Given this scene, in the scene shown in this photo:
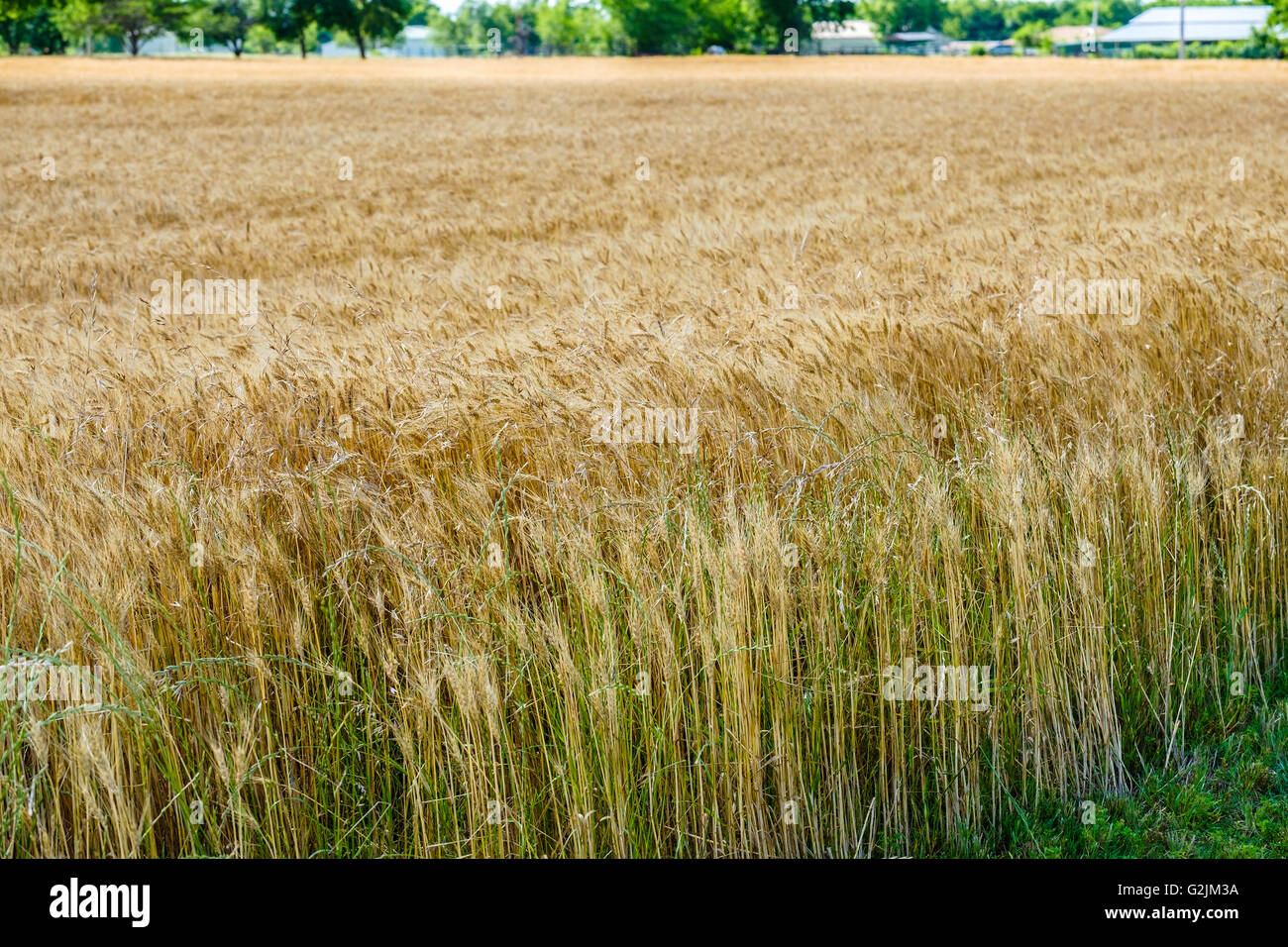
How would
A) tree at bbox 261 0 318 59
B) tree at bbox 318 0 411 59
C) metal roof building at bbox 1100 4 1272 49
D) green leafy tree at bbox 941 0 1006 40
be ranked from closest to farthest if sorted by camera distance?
tree at bbox 261 0 318 59
tree at bbox 318 0 411 59
metal roof building at bbox 1100 4 1272 49
green leafy tree at bbox 941 0 1006 40

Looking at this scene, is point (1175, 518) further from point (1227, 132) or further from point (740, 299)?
point (1227, 132)

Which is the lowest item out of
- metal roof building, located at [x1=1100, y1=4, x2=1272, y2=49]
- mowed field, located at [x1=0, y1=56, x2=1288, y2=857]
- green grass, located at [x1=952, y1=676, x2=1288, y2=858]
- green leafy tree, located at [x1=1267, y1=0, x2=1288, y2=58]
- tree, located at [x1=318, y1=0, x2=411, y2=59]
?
green grass, located at [x1=952, y1=676, x2=1288, y2=858]

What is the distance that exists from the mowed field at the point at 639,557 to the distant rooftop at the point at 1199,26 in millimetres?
120989

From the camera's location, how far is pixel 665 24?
88.6 m

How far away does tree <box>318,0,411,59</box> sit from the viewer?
79.1 m

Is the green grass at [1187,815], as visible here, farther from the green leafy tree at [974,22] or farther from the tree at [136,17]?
the green leafy tree at [974,22]

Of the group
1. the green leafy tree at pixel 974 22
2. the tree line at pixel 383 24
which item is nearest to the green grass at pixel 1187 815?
the tree line at pixel 383 24

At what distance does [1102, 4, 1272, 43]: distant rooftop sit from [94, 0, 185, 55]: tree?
8526 centimetres

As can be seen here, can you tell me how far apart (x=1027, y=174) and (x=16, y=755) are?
14236 millimetres

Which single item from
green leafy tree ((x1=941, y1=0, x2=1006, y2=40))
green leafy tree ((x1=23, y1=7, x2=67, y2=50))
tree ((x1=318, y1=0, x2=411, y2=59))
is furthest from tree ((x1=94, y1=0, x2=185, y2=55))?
green leafy tree ((x1=941, y1=0, x2=1006, y2=40))

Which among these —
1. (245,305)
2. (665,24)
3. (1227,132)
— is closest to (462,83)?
(1227,132)

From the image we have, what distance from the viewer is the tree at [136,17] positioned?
274 feet

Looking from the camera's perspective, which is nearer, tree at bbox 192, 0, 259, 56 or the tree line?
the tree line

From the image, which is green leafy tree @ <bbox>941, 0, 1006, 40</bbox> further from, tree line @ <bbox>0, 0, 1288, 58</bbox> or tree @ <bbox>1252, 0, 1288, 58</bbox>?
tree @ <bbox>1252, 0, 1288, 58</bbox>
